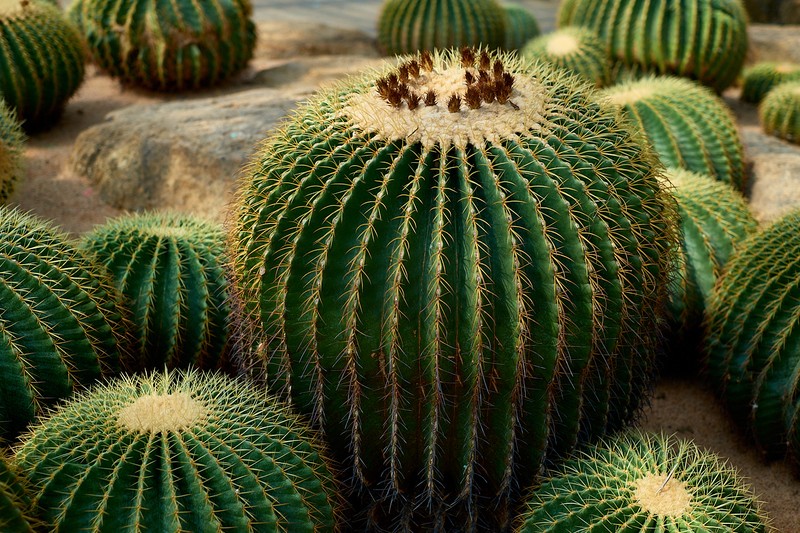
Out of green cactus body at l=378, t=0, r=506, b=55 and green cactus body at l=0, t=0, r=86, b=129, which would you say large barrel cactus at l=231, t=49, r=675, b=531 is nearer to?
green cactus body at l=0, t=0, r=86, b=129

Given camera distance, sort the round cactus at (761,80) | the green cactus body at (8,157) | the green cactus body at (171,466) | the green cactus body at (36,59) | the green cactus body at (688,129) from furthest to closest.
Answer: the round cactus at (761,80)
the green cactus body at (36,59)
the green cactus body at (688,129)
the green cactus body at (8,157)
the green cactus body at (171,466)

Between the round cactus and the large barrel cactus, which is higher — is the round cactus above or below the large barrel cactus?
below

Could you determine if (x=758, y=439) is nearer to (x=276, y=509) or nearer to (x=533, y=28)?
(x=276, y=509)

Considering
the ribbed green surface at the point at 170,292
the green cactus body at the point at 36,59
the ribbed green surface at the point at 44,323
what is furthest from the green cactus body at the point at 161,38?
the ribbed green surface at the point at 44,323

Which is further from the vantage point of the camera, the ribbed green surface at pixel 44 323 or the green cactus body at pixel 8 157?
the green cactus body at pixel 8 157

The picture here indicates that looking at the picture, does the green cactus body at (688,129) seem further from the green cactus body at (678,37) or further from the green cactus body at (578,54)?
the green cactus body at (678,37)

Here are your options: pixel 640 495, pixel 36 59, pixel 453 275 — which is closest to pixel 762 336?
pixel 640 495

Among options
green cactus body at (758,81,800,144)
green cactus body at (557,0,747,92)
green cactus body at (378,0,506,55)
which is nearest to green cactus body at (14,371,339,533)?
green cactus body at (758,81,800,144)
